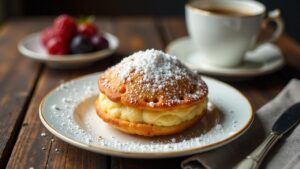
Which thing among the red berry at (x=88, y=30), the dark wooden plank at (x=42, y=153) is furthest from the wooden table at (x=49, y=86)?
the red berry at (x=88, y=30)

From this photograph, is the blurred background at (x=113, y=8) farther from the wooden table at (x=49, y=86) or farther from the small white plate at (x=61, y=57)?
the small white plate at (x=61, y=57)

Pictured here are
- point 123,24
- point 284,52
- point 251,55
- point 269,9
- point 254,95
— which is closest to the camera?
point 254,95

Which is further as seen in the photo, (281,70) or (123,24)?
(123,24)

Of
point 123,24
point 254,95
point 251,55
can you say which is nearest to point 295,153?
point 254,95

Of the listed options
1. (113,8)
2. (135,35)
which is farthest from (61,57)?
(113,8)

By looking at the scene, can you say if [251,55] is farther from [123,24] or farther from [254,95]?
[123,24]

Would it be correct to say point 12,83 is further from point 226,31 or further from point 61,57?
point 226,31
